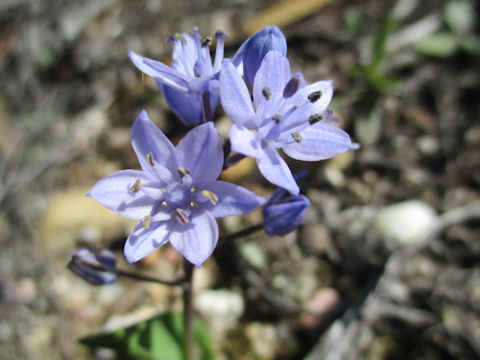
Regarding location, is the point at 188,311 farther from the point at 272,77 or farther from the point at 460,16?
the point at 460,16

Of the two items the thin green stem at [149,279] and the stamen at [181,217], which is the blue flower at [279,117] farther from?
the thin green stem at [149,279]

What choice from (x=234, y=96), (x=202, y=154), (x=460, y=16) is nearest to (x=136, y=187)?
(x=202, y=154)

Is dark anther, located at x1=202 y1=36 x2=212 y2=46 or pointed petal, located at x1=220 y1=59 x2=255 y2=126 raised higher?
dark anther, located at x1=202 y1=36 x2=212 y2=46

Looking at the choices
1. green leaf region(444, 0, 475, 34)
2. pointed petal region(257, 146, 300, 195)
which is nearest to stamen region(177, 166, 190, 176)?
pointed petal region(257, 146, 300, 195)

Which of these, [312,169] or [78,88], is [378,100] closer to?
[312,169]

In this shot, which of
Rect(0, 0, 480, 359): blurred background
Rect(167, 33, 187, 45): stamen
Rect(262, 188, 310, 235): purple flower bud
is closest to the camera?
Rect(262, 188, 310, 235): purple flower bud

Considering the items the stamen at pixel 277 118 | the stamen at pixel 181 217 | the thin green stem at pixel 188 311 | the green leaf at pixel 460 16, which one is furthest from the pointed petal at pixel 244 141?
the green leaf at pixel 460 16

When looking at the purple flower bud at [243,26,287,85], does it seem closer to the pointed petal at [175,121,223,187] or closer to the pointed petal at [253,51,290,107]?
the pointed petal at [253,51,290,107]
